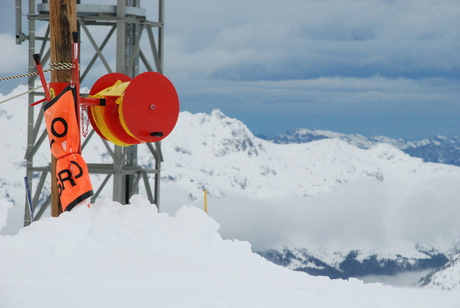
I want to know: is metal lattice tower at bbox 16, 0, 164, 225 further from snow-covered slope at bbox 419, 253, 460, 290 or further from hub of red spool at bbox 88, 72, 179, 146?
snow-covered slope at bbox 419, 253, 460, 290

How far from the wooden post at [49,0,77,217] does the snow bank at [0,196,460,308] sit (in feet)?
4.69

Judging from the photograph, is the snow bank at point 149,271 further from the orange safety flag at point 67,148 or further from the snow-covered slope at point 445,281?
the snow-covered slope at point 445,281

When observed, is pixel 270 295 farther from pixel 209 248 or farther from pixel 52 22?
pixel 52 22

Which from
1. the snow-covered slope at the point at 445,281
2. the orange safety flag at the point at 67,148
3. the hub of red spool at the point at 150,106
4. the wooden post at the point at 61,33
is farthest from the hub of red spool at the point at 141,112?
the snow-covered slope at the point at 445,281

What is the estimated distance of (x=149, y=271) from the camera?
7277 mm

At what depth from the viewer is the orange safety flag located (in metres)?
8.82

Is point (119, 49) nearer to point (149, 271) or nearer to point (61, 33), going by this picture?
point (61, 33)

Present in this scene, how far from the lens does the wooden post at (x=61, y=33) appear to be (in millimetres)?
9023

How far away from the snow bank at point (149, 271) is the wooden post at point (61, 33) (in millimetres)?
1431

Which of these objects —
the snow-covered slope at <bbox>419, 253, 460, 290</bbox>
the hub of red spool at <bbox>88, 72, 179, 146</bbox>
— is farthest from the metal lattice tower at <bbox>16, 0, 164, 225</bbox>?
the snow-covered slope at <bbox>419, 253, 460, 290</bbox>

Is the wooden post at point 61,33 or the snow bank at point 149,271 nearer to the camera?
the snow bank at point 149,271

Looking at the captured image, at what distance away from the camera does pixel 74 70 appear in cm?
912

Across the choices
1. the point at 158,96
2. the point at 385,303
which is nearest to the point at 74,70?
the point at 158,96

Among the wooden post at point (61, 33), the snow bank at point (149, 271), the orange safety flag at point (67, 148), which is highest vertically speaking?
the wooden post at point (61, 33)
